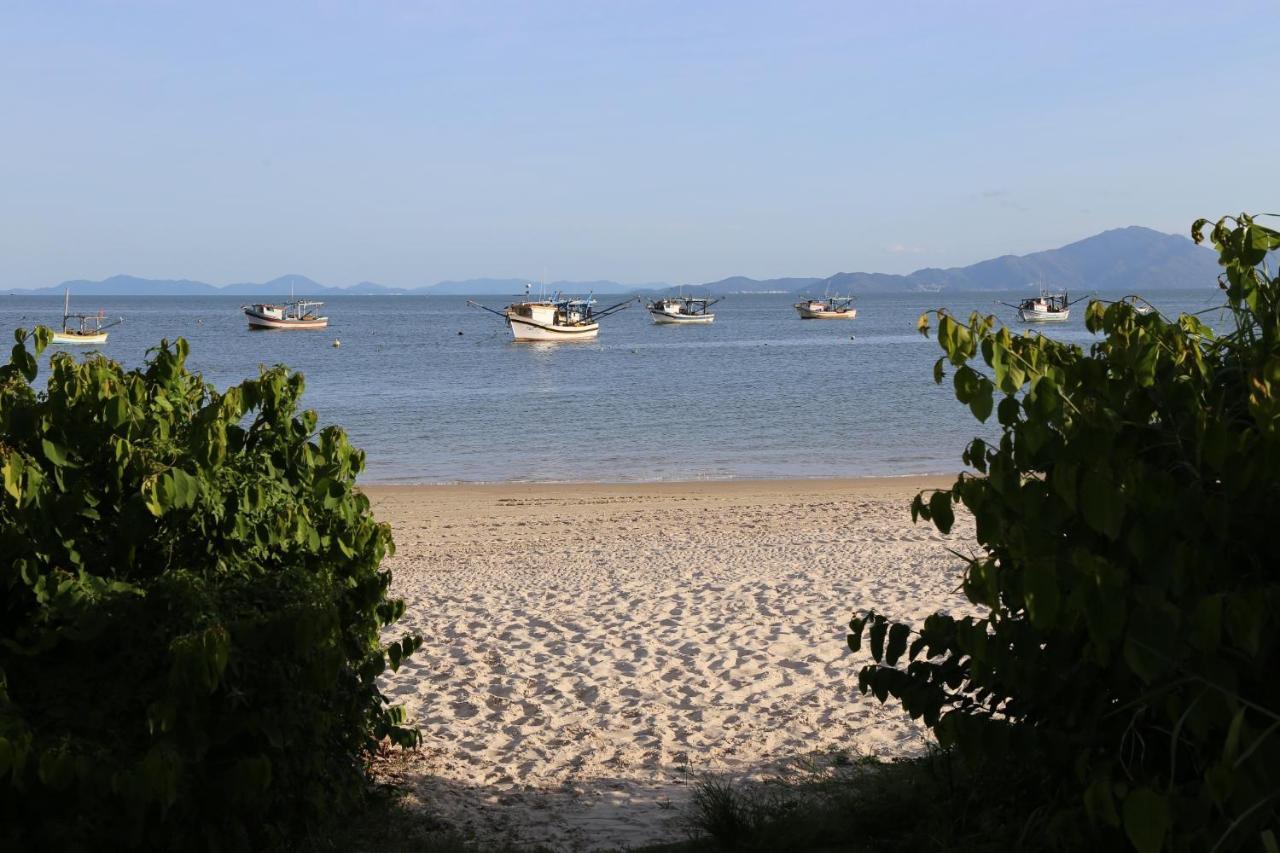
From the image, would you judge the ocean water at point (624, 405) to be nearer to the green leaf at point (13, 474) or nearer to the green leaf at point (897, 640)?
the green leaf at point (897, 640)

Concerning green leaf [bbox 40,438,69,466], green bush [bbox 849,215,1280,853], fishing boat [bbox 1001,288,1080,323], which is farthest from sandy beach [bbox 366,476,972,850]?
fishing boat [bbox 1001,288,1080,323]

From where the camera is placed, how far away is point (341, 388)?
1799 inches

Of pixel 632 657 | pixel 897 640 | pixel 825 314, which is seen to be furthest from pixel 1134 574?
pixel 825 314

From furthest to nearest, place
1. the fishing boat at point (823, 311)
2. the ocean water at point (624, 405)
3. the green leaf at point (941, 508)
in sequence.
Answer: the fishing boat at point (823, 311)
the ocean water at point (624, 405)
the green leaf at point (941, 508)

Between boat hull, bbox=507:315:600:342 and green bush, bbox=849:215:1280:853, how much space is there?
70433mm

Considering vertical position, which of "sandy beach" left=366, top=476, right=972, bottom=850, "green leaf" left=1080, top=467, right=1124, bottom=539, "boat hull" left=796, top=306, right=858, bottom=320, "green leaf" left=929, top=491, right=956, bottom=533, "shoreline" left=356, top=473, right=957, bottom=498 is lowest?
"shoreline" left=356, top=473, right=957, bottom=498

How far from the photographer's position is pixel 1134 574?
2.81 meters

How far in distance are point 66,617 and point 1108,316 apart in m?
3.20

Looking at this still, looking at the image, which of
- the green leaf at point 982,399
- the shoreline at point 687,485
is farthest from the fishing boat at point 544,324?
the green leaf at point 982,399

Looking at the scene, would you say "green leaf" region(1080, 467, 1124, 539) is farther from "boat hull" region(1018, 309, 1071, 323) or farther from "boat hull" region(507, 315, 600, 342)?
"boat hull" region(1018, 309, 1071, 323)

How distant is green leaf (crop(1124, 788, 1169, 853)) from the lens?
2295mm

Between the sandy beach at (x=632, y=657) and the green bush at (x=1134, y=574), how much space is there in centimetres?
200

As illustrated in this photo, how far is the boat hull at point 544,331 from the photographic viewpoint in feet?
241

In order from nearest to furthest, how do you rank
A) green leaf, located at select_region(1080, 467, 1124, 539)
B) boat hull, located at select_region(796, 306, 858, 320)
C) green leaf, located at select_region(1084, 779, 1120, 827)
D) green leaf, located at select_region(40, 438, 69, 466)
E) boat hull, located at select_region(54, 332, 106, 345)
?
1. green leaf, located at select_region(1084, 779, 1120, 827)
2. green leaf, located at select_region(1080, 467, 1124, 539)
3. green leaf, located at select_region(40, 438, 69, 466)
4. boat hull, located at select_region(54, 332, 106, 345)
5. boat hull, located at select_region(796, 306, 858, 320)
